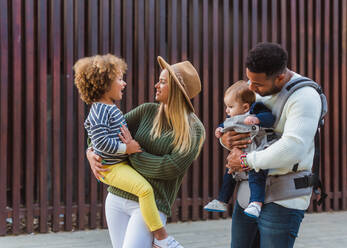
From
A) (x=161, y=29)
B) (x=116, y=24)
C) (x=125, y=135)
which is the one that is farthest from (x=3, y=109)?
(x=125, y=135)

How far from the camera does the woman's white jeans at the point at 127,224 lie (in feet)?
8.29

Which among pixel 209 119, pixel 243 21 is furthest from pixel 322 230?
pixel 243 21

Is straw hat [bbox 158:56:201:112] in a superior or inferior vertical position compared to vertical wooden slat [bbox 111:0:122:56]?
inferior

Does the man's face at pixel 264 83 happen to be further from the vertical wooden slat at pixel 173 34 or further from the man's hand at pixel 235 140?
the vertical wooden slat at pixel 173 34

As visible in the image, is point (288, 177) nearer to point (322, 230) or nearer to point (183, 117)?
point (183, 117)

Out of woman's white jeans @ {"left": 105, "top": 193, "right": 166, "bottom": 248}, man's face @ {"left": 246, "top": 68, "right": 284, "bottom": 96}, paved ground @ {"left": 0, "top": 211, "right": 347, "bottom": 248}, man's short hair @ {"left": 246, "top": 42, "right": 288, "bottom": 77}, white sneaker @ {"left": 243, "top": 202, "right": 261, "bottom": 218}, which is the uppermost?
man's short hair @ {"left": 246, "top": 42, "right": 288, "bottom": 77}

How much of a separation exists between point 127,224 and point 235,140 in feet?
2.66

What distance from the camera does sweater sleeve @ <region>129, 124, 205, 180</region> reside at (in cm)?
256

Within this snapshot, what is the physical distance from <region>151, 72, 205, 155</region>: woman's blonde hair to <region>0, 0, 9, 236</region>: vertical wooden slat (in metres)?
3.32

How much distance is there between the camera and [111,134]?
8.59ft

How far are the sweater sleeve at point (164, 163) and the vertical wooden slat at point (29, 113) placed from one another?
326cm

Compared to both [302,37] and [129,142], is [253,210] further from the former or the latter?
[302,37]

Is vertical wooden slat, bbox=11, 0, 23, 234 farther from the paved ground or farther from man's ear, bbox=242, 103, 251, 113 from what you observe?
man's ear, bbox=242, 103, 251, 113

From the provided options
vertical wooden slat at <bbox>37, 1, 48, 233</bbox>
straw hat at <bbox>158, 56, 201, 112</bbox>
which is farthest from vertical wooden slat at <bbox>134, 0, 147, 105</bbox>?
straw hat at <bbox>158, 56, 201, 112</bbox>
